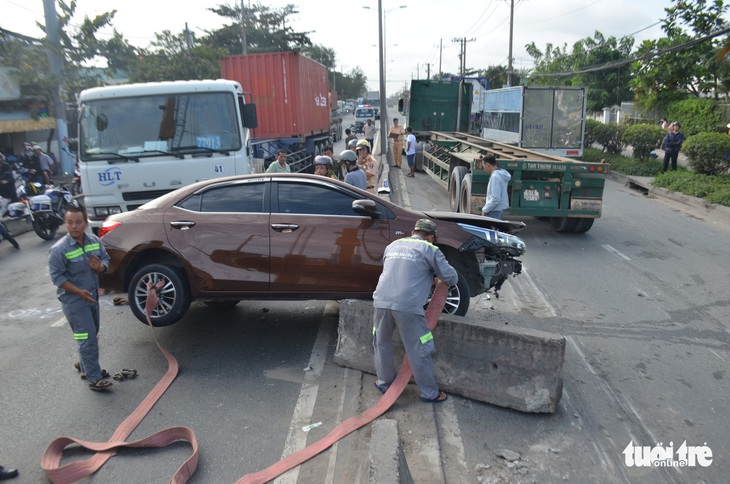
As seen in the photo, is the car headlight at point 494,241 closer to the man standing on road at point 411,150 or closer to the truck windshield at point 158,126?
the truck windshield at point 158,126

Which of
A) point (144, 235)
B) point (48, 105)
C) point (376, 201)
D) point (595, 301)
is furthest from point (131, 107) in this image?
point (48, 105)

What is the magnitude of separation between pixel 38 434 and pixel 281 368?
198 centimetres

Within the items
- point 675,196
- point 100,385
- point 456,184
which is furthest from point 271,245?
point 675,196

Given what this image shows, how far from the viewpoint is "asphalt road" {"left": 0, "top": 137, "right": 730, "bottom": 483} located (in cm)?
398

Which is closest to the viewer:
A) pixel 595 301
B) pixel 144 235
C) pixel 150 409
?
pixel 150 409

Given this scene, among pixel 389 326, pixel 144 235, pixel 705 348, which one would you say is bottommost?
pixel 705 348

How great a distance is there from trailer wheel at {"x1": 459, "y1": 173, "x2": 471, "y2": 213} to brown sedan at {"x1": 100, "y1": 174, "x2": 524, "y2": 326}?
5.10m

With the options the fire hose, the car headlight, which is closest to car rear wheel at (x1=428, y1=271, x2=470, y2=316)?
the car headlight

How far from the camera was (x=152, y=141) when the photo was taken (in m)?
9.05

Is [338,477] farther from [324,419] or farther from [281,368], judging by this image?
[281,368]

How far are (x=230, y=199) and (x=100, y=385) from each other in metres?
2.13

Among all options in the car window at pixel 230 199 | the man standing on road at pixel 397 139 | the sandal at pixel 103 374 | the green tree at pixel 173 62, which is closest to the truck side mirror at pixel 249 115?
the car window at pixel 230 199

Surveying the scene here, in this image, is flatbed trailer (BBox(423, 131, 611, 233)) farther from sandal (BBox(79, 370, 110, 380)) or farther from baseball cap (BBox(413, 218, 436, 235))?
sandal (BBox(79, 370, 110, 380))

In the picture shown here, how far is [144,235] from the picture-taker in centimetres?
590
